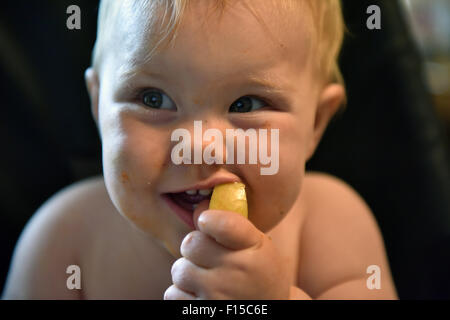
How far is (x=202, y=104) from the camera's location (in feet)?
1.88

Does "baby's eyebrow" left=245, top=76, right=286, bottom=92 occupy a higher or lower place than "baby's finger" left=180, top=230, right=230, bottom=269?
higher

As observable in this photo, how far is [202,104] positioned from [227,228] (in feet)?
0.47

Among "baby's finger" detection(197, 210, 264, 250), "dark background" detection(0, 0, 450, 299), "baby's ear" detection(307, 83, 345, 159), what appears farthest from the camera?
"dark background" detection(0, 0, 450, 299)

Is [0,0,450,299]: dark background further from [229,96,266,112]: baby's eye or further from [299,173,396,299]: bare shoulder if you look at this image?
[229,96,266,112]: baby's eye

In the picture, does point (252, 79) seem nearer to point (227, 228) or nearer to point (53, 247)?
point (227, 228)

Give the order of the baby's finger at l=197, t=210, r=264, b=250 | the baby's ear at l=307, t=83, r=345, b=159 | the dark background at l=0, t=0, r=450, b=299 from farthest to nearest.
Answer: the dark background at l=0, t=0, r=450, b=299, the baby's ear at l=307, t=83, r=345, b=159, the baby's finger at l=197, t=210, r=264, b=250

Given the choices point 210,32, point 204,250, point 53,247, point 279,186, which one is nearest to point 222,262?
point 204,250

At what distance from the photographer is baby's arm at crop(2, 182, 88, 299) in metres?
0.78

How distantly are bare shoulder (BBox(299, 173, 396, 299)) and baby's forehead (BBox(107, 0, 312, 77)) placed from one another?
0.34 meters

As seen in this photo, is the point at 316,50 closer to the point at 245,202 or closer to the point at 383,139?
the point at 245,202

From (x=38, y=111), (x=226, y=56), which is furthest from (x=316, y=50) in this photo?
(x=38, y=111)

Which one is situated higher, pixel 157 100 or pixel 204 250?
pixel 157 100

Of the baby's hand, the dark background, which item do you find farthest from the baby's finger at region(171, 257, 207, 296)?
the dark background
